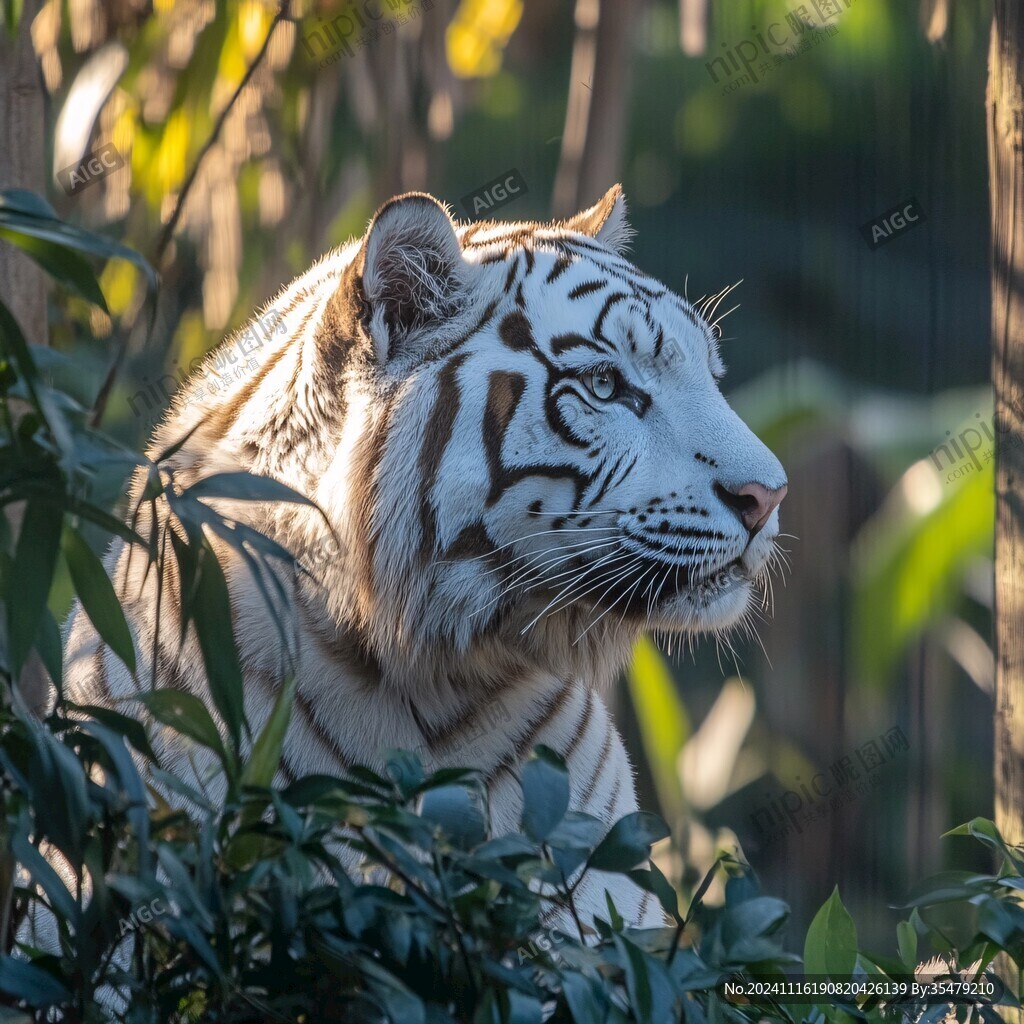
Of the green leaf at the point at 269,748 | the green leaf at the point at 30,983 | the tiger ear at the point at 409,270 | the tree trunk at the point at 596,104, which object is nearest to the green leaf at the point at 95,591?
the green leaf at the point at 269,748

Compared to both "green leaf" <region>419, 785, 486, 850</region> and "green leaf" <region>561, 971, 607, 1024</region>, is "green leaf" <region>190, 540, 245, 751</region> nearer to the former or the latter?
"green leaf" <region>419, 785, 486, 850</region>

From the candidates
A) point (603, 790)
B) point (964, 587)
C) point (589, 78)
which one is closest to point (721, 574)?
point (603, 790)

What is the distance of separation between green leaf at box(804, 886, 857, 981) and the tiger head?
0.33 metres

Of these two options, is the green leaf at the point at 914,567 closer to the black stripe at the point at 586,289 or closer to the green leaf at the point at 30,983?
the black stripe at the point at 586,289

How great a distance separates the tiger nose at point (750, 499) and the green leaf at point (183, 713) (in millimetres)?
727

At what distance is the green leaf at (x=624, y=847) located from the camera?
0.76 m

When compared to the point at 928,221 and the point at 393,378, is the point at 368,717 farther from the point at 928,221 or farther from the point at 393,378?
the point at 928,221

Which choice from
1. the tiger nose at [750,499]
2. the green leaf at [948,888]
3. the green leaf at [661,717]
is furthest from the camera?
the green leaf at [661,717]

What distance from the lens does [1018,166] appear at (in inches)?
61.1

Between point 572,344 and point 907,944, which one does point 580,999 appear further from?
point 572,344
